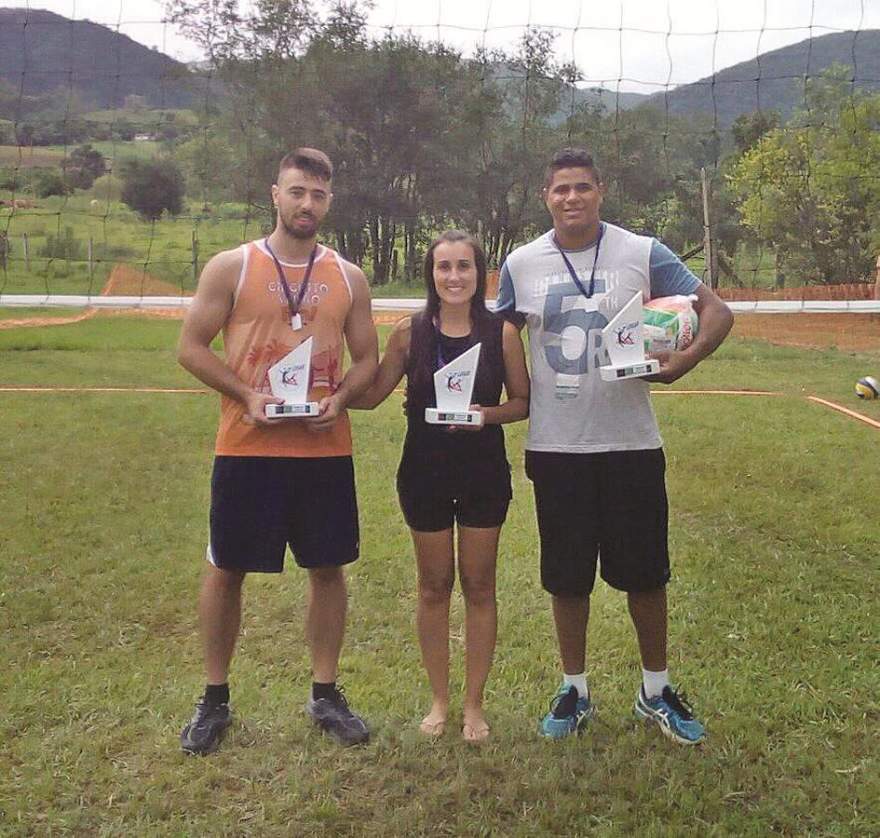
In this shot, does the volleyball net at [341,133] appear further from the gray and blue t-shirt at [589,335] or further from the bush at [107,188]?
the gray and blue t-shirt at [589,335]

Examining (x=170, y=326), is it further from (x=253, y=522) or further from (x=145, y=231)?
(x=253, y=522)

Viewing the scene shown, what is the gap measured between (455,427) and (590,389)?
0.38 m

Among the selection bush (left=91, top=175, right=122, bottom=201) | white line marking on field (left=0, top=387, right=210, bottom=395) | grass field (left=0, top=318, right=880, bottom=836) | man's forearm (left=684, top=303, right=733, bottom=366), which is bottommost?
white line marking on field (left=0, top=387, right=210, bottom=395)

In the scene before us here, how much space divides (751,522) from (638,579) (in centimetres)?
243

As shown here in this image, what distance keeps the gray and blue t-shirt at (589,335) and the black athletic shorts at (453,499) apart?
0.18 metres

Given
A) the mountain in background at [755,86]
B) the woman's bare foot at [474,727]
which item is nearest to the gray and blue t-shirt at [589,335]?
the woman's bare foot at [474,727]

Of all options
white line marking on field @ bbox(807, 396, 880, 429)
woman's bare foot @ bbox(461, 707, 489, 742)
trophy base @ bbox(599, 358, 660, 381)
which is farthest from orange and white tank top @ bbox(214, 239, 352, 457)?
white line marking on field @ bbox(807, 396, 880, 429)

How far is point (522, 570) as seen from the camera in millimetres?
4168

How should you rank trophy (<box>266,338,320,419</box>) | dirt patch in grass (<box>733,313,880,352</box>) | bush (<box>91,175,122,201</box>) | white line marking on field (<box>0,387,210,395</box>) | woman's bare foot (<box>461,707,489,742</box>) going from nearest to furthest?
trophy (<box>266,338,320,419</box>), woman's bare foot (<box>461,707,489,742</box>), white line marking on field (<box>0,387,210,395</box>), bush (<box>91,175,122,201</box>), dirt patch in grass (<box>733,313,880,352</box>)

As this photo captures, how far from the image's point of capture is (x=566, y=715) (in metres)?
2.77

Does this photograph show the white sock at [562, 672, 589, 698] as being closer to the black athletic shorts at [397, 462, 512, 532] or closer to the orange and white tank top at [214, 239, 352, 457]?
the black athletic shorts at [397, 462, 512, 532]

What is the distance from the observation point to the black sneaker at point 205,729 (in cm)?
264

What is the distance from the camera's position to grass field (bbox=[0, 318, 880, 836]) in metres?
2.39

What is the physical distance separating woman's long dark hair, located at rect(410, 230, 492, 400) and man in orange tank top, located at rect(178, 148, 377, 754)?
0.56 feet
